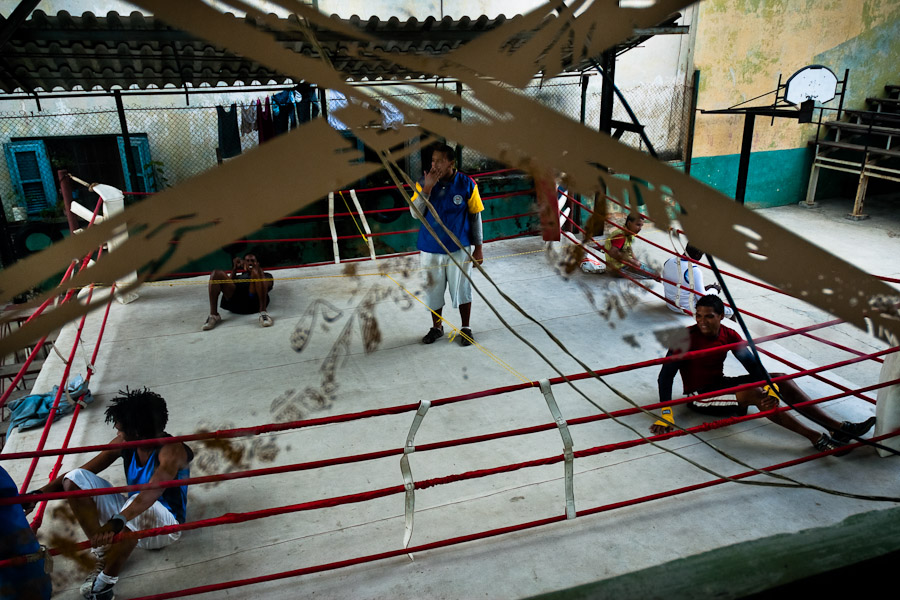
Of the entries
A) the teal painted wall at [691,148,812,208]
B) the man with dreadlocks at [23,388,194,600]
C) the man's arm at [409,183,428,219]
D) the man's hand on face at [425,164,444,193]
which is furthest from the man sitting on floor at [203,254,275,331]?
the teal painted wall at [691,148,812,208]

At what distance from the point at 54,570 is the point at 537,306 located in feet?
8.63

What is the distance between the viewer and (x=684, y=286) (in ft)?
10.7

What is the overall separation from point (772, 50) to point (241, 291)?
2.84 metres

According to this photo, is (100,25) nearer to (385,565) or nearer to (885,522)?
(385,565)

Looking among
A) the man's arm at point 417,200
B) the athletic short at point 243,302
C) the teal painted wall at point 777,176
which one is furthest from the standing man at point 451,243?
the teal painted wall at point 777,176

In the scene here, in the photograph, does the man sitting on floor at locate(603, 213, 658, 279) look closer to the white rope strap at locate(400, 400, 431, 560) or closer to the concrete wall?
the concrete wall

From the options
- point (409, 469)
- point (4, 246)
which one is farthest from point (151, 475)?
point (4, 246)

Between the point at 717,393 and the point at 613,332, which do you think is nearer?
the point at 717,393

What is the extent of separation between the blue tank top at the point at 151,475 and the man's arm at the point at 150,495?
0.07 ft

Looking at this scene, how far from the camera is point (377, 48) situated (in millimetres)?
1112

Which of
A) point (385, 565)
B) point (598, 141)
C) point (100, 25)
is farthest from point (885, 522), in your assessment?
point (100, 25)

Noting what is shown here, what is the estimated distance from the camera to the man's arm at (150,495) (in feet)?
5.42

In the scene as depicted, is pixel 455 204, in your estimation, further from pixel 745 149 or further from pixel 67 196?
pixel 67 196

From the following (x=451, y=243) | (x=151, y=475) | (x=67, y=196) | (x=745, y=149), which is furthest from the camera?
(x=67, y=196)
